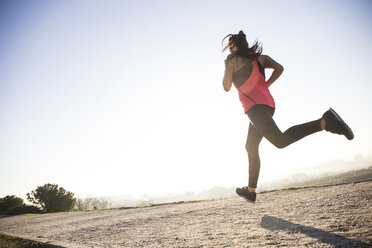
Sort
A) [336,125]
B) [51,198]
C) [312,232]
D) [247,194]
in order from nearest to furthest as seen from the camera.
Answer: [312,232] → [336,125] → [247,194] → [51,198]

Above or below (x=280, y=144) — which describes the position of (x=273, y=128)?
above

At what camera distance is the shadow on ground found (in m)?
1.20

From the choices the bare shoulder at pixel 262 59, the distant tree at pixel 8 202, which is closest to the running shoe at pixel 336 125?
the bare shoulder at pixel 262 59

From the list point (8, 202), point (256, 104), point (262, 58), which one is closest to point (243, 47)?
point (262, 58)

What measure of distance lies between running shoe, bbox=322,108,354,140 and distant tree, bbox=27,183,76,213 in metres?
30.2

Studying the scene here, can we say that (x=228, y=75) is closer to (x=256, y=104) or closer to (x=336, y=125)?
(x=256, y=104)

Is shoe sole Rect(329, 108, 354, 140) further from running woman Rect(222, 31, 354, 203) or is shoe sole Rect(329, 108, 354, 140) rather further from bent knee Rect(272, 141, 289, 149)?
bent knee Rect(272, 141, 289, 149)

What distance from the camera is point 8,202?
831 inches

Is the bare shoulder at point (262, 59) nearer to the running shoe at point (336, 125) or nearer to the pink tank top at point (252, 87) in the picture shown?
the pink tank top at point (252, 87)

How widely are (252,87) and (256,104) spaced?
225mm

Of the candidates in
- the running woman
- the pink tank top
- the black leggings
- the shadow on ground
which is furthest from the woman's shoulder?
the shadow on ground

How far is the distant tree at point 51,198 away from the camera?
24.1m

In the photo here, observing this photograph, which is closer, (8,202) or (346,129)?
(346,129)

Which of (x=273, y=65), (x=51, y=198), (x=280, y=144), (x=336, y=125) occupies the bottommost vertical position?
(x=51, y=198)
